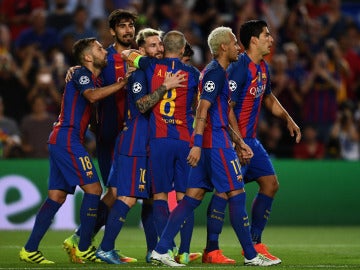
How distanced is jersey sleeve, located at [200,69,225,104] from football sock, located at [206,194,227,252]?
124 cm

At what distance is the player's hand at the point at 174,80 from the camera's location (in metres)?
10.0

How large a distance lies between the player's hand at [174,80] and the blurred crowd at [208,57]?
251 inches

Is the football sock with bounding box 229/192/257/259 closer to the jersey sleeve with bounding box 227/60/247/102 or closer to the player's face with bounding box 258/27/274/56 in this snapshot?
the jersey sleeve with bounding box 227/60/247/102

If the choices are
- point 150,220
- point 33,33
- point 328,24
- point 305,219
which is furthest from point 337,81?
point 150,220

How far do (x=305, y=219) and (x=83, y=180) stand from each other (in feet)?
23.2

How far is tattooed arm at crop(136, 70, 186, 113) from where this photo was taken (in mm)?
10000

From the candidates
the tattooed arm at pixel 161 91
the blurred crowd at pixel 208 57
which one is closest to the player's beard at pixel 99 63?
the tattooed arm at pixel 161 91

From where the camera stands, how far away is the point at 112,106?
36.2 feet

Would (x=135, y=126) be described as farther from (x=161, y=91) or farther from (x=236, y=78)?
(x=236, y=78)

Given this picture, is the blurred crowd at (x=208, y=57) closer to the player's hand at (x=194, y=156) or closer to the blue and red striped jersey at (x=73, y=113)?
the blue and red striped jersey at (x=73, y=113)

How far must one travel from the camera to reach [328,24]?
19.9m

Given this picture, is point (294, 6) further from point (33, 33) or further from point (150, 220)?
point (150, 220)

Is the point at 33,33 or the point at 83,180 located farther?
the point at 33,33

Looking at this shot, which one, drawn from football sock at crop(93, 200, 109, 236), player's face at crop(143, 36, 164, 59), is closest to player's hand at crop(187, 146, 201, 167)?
player's face at crop(143, 36, 164, 59)
